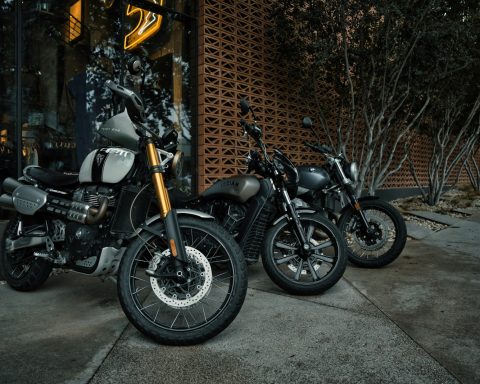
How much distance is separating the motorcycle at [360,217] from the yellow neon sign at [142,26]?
3218mm

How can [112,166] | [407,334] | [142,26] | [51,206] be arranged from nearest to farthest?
[407,334] → [112,166] → [51,206] → [142,26]

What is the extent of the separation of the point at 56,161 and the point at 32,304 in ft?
8.05

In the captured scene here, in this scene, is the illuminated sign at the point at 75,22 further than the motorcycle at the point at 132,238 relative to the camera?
Yes

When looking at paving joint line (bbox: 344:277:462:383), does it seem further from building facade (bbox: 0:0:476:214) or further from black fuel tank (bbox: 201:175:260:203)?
building facade (bbox: 0:0:476:214)

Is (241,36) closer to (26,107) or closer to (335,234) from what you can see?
(26,107)

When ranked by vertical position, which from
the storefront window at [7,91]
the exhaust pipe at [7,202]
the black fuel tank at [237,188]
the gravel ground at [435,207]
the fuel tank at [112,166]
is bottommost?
the gravel ground at [435,207]

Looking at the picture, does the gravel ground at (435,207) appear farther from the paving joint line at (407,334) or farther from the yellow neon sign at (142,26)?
the yellow neon sign at (142,26)

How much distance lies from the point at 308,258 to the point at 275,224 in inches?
14.5

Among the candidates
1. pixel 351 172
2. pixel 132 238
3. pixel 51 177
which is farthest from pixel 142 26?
pixel 132 238

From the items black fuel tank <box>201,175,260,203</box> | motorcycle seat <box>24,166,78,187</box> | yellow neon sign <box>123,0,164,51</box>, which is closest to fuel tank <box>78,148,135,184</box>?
motorcycle seat <box>24,166,78,187</box>

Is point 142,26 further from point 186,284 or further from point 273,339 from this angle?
point 273,339

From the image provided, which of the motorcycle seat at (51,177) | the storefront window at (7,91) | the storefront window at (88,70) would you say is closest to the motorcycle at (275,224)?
the motorcycle seat at (51,177)

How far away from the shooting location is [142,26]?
5.86m

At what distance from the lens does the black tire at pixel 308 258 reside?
311 cm
